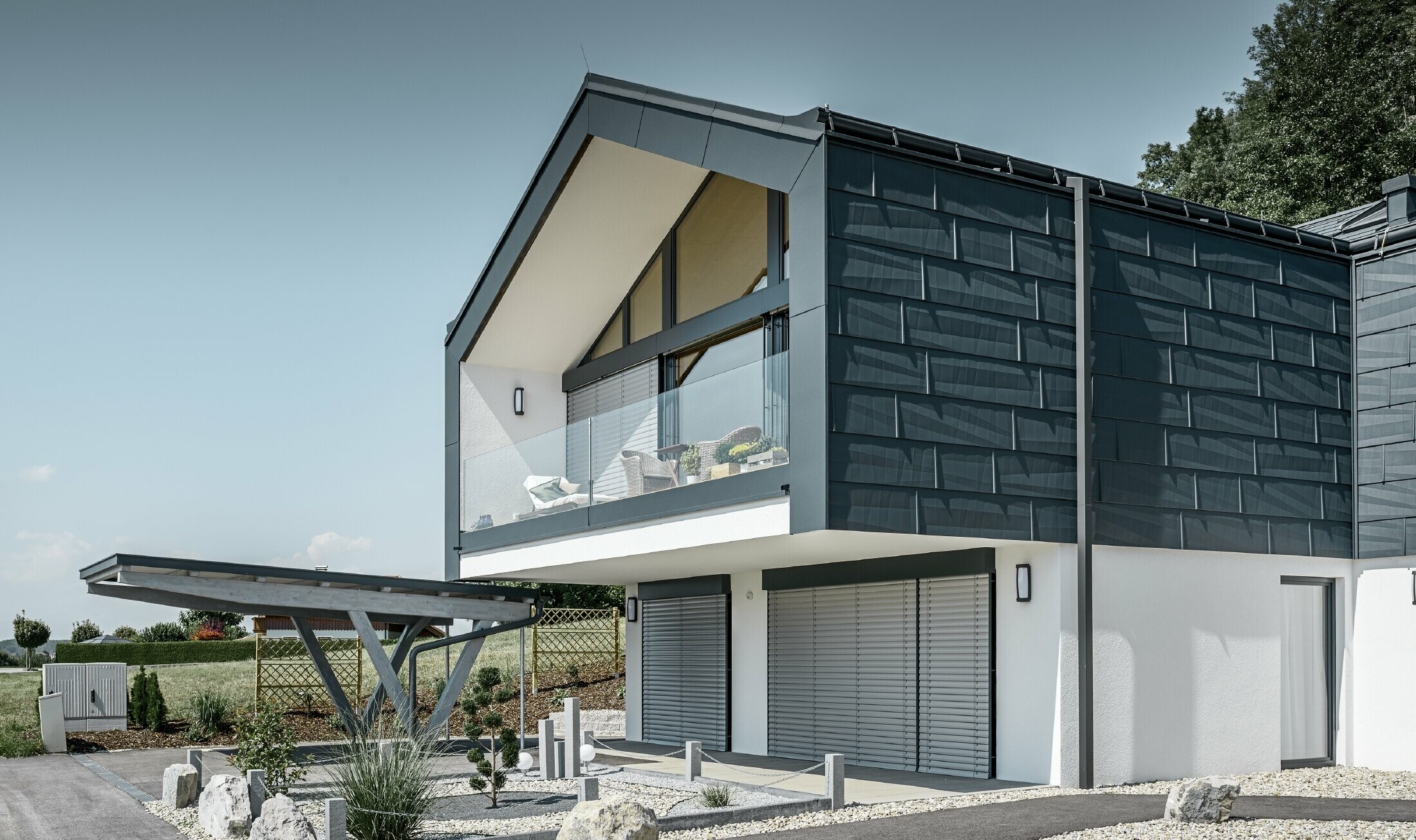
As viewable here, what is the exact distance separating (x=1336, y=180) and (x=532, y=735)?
17616 millimetres

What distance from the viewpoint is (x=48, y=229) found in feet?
58.5

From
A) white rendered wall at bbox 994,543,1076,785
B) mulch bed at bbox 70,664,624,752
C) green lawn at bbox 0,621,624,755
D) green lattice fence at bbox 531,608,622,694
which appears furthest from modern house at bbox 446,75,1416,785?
green lawn at bbox 0,621,624,755

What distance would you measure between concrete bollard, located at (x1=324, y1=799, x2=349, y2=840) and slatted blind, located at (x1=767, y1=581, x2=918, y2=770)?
6628 millimetres

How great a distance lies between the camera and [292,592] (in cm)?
1413

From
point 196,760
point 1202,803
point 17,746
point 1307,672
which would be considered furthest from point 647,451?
point 17,746

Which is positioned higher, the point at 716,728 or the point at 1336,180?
the point at 1336,180

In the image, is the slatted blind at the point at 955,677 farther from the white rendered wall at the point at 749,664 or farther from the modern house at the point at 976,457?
the white rendered wall at the point at 749,664

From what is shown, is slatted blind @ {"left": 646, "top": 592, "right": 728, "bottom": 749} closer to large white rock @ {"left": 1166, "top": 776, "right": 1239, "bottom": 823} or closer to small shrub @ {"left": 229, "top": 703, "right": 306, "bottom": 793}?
small shrub @ {"left": 229, "top": 703, "right": 306, "bottom": 793}

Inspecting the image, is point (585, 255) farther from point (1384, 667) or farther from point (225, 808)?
point (1384, 667)

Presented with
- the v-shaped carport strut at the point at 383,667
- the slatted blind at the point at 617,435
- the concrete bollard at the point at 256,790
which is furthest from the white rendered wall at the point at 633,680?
the concrete bollard at the point at 256,790

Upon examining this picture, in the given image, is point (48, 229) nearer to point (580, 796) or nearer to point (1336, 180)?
point (580, 796)

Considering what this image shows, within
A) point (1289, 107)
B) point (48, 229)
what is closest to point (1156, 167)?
point (1289, 107)

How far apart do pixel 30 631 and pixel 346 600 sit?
20.6 meters

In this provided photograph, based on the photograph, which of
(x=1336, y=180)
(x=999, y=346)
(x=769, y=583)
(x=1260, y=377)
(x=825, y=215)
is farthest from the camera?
(x=1336, y=180)
